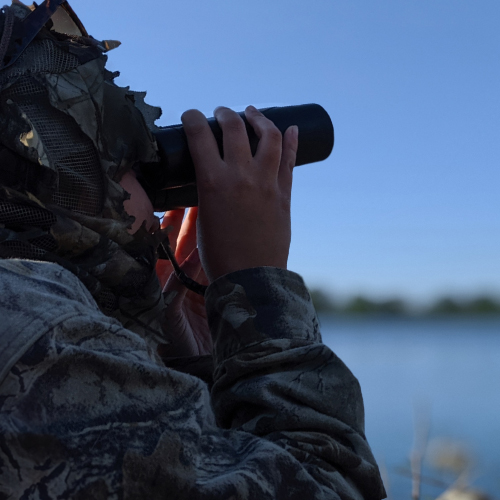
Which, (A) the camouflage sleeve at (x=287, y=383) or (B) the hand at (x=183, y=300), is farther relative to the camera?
(B) the hand at (x=183, y=300)

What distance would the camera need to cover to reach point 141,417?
1.72ft

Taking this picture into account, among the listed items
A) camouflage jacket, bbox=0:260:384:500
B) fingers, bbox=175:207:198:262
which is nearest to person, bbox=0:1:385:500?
camouflage jacket, bbox=0:260:384:500

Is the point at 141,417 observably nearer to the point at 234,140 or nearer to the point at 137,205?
the point at 137,205

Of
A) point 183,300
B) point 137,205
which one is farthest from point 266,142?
point 183,300

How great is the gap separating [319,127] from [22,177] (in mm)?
529

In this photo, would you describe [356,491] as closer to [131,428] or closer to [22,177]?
[131,428]

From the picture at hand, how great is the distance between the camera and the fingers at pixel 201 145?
942 millimetres

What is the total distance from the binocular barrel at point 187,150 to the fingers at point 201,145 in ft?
0.06

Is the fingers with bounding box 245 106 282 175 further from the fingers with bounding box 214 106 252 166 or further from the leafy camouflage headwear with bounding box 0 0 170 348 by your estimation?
the leafy camouflage headwear with bounding box 0 0 170 348

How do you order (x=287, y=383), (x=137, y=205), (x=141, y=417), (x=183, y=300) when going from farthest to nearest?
(x=183, y=300), (x=137, y=205), (x=287, y=383), (x=141, y=417)

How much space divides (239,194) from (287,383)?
315 mm

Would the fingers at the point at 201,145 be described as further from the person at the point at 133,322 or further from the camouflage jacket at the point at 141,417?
the camouflage jacket at the point at 141,417

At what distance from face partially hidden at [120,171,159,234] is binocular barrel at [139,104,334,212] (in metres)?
0.05

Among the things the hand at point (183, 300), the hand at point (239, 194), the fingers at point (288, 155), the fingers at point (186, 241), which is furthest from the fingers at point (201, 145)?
the fingers at point (186, 241)
